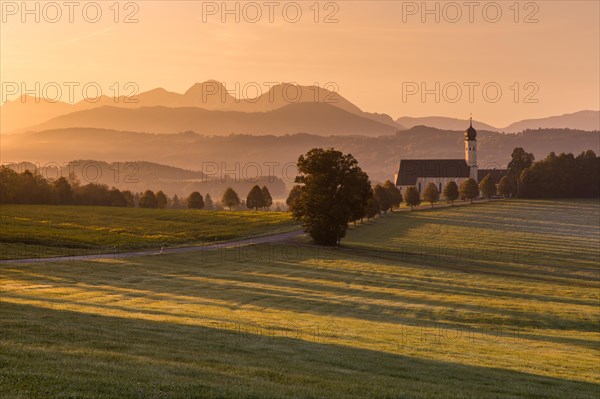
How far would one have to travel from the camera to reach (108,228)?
93812mm

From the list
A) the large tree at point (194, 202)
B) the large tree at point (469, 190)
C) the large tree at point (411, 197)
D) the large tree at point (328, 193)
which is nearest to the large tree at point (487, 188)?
the large tree at point (469, 190)

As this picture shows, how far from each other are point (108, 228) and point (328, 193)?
32738 mm

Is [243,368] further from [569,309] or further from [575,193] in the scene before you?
[575,193]

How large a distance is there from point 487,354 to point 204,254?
151 ft

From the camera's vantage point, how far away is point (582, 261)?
285 ft

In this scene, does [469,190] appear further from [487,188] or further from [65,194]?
[65,194]

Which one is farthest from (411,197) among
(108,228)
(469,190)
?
(108,228)

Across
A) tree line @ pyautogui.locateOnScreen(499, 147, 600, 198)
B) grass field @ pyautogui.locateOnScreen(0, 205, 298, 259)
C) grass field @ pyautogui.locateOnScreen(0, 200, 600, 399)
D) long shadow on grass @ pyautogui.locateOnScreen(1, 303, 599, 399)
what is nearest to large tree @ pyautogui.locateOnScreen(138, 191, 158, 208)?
grass field @ pyautogui.locateOnScreen(0, 205, 298, 259)

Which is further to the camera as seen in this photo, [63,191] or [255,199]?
[255,199]

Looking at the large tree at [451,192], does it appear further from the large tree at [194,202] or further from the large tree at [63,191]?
the large tree at [63,191]

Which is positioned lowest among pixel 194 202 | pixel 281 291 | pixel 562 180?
pixel 281 291

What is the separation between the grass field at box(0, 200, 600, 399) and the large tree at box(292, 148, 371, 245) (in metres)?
4.35

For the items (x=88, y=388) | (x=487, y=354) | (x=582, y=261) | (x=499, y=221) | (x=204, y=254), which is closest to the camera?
→ (x=88, y=388)

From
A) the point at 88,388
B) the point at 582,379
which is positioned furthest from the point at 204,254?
the point at 88,388
